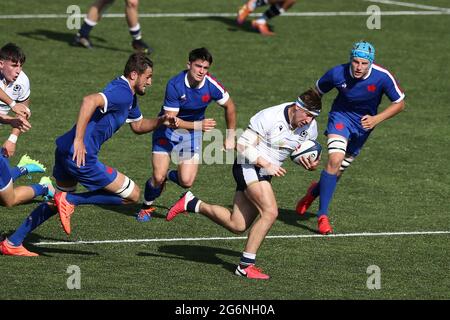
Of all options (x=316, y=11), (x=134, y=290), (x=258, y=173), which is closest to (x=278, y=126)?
(x=258, y=173)

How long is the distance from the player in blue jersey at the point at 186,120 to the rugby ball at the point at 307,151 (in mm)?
1741

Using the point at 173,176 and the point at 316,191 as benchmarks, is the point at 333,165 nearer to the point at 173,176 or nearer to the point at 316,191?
the point at 316,191

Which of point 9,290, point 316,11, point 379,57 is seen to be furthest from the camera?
point 316,11

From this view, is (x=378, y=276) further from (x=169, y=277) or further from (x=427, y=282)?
(x=169, y=277)

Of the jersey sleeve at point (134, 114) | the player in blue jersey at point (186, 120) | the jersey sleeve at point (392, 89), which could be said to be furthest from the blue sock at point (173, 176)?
the jersey sleeve at point (392, 89)

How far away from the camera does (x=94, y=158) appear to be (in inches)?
533

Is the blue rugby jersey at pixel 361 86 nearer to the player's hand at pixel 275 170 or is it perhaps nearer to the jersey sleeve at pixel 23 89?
the player's hand at pixel 275 170

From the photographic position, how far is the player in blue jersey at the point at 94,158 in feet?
43.9

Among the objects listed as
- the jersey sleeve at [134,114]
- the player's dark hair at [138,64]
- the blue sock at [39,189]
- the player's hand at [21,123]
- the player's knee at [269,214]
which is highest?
the player's dark hair at [138,64]

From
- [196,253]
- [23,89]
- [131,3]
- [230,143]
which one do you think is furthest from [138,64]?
[131,3]

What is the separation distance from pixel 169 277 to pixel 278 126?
2067 millimetres

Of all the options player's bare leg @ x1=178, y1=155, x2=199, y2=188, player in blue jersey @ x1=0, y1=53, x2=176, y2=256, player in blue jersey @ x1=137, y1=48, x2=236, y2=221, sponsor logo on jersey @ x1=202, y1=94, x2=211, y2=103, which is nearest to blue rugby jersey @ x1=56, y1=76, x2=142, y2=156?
player in blue jersey @ x1=0, y1=53, x2=176, y2=256

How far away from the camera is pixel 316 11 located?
26.6m

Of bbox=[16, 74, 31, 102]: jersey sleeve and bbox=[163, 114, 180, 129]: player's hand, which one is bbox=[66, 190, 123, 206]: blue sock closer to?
bbox=[163, 114, 180, 129]: player's hand
